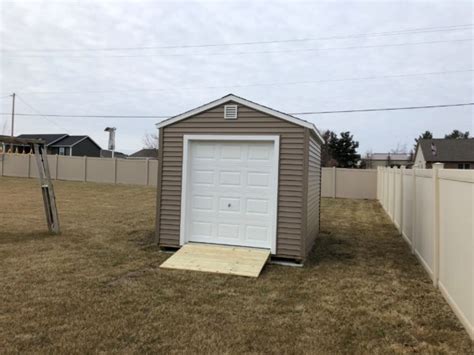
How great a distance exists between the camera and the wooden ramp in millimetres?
5949

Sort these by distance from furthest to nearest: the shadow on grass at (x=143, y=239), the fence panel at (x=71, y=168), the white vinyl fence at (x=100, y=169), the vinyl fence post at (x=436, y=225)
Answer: the fence panel at (x=71, y=168)
the white vinyl fence at (x=100, y=169)
the shadow on grass at (x=143, y=239)
the vinyl fence post at (x=436, y=225)

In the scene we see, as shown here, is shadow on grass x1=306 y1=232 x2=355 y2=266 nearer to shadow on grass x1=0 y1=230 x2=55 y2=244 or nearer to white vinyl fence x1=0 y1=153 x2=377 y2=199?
shadow on grass x1=0 y1=230 x2=55 y2=244

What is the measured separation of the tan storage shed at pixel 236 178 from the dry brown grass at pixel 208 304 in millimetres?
668

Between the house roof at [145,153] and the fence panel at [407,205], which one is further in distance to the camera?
the house roof at [145,153]

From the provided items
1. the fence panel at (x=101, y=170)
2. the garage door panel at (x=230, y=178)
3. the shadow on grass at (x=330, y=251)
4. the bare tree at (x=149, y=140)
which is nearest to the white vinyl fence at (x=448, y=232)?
the shadow on grass at (x=330, y=251)

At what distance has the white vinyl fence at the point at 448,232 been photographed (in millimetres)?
3777

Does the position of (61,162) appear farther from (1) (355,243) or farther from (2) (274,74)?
(1) (355,243)

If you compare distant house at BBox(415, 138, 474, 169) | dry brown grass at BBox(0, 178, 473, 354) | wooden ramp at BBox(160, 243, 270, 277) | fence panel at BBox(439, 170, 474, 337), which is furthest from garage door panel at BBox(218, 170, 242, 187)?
distant house at BBox(415, 138, 474, 169)

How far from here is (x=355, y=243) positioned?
28.2 ft

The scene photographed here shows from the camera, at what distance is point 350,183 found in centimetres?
2067

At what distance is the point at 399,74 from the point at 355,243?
14585mm

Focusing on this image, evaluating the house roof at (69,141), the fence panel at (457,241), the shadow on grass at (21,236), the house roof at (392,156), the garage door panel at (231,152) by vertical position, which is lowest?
the shadow on grass at (21,236)

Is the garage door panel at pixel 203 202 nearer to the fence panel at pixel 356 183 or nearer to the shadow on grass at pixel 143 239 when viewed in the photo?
the shadow on grass at pixel 143 239

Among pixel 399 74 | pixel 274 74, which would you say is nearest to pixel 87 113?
pixel 274 74
